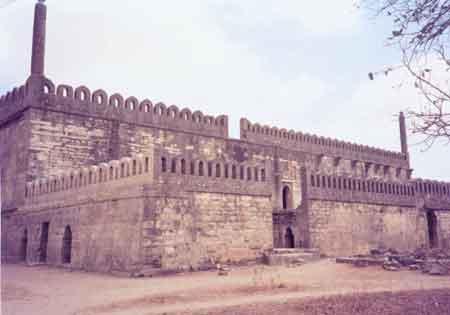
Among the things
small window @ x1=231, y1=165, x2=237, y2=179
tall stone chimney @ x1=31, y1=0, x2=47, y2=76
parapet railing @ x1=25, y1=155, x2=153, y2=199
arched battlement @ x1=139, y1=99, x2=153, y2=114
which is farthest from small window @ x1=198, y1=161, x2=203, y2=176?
tall stone chimney @ x1=31, y1=0, x2=47, y2=76

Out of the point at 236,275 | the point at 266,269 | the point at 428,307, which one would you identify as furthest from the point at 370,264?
the point at 428,307

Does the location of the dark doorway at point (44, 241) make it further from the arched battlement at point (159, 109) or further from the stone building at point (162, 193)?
the arched battlement at point (159, 109)

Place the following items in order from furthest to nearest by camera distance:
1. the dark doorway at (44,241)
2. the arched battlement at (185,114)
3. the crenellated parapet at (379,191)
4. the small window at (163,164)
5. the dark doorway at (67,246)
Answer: the arched battlement at (185,114) → the crenellated parapet at (379,191) → the dark doorway at (44,241) → the dark doorway at (67,246) → the small window at (163,164)

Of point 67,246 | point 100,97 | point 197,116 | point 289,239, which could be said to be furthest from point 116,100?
point 289,239

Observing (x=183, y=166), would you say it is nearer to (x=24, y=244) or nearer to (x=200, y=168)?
(x=200, y=168)

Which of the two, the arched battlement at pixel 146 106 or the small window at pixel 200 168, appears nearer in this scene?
the small window at pixel 200 168

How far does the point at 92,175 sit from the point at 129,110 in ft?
18.8

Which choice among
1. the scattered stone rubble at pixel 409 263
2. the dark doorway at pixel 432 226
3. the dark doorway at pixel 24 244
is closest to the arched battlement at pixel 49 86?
the dark doorway at pixel 24 244

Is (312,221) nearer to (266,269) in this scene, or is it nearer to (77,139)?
(266,269)

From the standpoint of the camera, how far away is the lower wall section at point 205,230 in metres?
12.6

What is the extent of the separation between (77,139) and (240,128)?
30.3 ft

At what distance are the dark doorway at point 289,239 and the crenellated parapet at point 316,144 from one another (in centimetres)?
773

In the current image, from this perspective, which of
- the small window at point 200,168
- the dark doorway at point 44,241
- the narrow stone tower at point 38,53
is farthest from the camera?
the narrow stone tower at point 38,53

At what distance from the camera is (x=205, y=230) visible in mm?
13844
